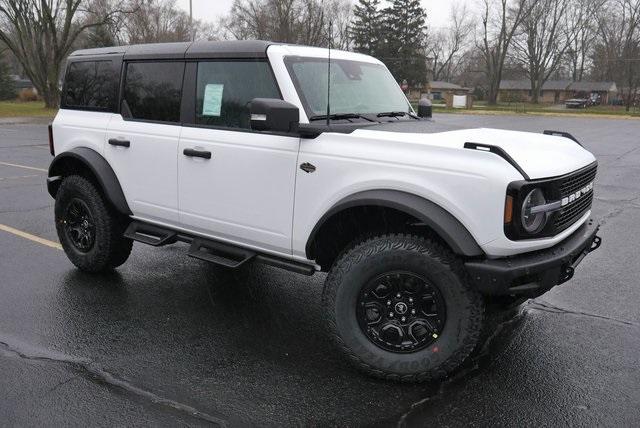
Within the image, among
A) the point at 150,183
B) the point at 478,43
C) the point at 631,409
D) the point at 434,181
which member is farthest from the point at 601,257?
the point at 478,43

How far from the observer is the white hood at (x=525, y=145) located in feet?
10.1

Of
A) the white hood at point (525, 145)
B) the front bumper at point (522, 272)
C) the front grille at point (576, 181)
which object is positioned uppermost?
the white hood at point (525, 145)

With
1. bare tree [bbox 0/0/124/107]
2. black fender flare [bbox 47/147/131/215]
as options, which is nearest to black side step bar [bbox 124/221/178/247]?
black fender flare [bbox 47/147/131/215]

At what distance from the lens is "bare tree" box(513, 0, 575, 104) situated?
2717 inches

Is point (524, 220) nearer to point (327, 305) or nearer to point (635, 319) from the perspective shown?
point (327, 305)

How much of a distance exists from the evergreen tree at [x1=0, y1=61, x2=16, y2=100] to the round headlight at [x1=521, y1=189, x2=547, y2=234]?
59829mm

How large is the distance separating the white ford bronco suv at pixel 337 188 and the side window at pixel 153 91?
1 centimetres

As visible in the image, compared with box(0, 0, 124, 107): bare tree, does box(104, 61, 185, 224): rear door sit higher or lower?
lower

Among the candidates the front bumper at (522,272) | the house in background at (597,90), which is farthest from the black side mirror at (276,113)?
the house in background at (597,90)

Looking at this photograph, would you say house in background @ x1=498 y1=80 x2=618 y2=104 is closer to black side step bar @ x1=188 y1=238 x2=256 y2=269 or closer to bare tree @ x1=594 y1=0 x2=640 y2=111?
bare tree @ x1=594 y1=0 x2=640 y2=111

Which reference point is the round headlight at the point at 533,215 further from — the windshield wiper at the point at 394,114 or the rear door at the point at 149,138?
the rear door at the point at 149,138

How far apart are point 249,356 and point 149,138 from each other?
6.23 feet

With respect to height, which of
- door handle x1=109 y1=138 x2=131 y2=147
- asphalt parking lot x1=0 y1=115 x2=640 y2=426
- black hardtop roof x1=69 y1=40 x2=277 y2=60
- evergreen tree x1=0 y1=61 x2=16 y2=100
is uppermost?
evergreen tree x1=0 y1=61 x2=16 y2=100

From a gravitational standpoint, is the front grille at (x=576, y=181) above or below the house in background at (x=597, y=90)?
below
